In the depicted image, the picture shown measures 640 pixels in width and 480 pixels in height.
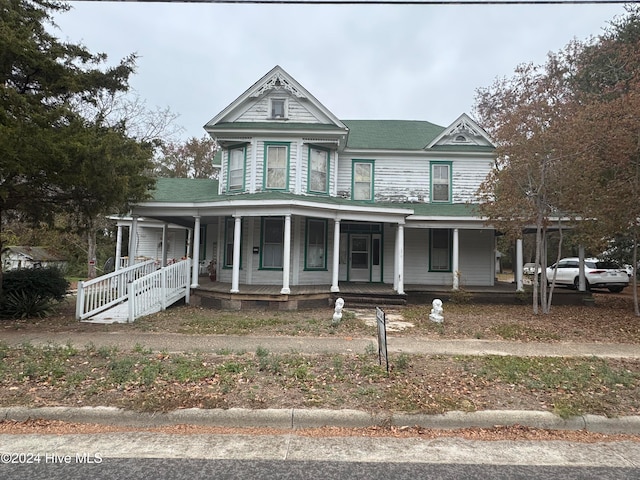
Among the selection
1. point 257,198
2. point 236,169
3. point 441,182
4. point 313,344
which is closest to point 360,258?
point 441,182

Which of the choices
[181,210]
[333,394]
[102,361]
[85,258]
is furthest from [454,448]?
[85,258]

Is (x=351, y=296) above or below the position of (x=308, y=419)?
above

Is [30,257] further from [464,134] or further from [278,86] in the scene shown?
[464,134]

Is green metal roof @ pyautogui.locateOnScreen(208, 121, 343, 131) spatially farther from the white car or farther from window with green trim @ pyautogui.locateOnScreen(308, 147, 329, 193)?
the white car

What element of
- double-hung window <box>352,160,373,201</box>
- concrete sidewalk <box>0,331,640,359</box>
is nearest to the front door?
double-hung window <box>352,160,373,201</box>

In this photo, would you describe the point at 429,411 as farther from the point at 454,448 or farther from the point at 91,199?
the point at 91,199

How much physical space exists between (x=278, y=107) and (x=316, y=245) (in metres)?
5.29

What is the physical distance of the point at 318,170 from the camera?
13.9 metres

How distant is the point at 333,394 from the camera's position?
183 inches

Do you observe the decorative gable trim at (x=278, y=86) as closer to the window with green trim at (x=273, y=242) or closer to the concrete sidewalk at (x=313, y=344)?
the window with green trim at (x=273, y=242)

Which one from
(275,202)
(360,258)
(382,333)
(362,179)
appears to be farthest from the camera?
(362,179)

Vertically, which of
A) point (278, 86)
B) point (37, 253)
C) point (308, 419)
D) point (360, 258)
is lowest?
point (308, 419)

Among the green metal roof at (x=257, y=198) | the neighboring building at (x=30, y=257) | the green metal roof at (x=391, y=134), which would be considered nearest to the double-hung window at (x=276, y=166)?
the green metal roof at (x=257, y=198)

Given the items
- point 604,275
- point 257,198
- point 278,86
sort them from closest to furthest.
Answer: point 257,198, point 278,86, point 604,275
